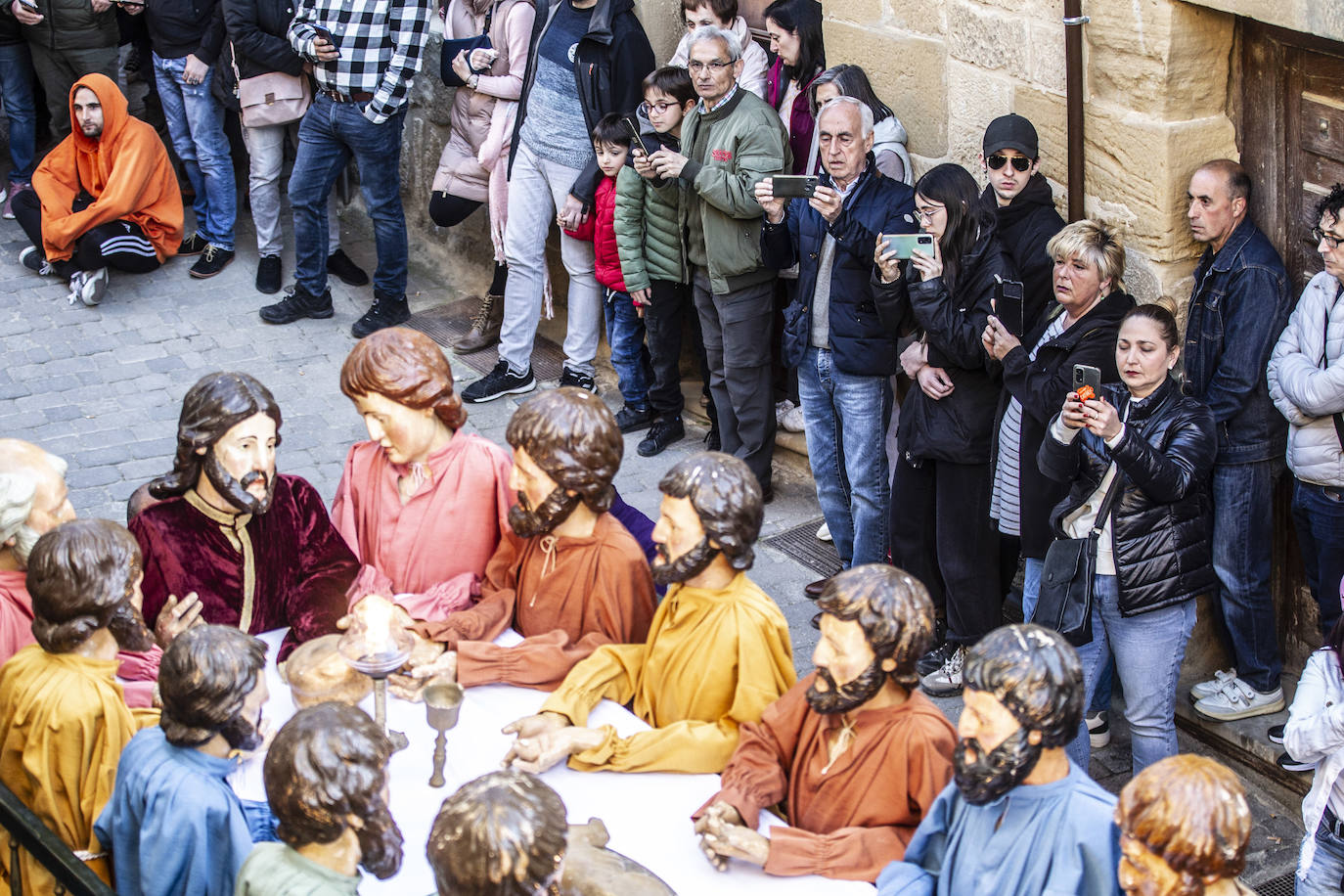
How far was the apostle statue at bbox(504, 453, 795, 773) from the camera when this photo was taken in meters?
3.99

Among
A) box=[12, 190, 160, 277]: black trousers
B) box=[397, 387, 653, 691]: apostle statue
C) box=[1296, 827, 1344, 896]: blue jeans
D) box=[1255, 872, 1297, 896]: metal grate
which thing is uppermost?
box=[397, 387, 653, 691]: apostle statue

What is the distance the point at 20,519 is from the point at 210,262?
5285 millimetres

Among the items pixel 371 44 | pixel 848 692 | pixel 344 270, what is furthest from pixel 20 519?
pixel 344 270

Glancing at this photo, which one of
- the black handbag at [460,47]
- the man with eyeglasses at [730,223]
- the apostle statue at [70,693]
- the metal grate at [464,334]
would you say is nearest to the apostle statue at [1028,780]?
the apostle statue at [70,693]

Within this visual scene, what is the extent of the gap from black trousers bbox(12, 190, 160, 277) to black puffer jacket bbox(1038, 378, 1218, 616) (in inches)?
240

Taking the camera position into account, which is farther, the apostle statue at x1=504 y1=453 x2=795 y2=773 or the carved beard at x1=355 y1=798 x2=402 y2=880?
the apostle statue at x1=504 y1=453 x2=795 y2=773

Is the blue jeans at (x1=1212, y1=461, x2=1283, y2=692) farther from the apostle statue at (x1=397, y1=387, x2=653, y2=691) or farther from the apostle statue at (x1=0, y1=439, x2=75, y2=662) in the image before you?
the apostle statue at (x1=0, y1=439, x2=75, y2=662)

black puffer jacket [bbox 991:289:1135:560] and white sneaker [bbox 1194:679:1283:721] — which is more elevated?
black puffer jacket [bbox 991:289:1135:560]

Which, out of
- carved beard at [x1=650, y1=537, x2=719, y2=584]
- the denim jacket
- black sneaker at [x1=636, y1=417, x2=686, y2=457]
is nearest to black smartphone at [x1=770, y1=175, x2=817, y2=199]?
the denim jacket

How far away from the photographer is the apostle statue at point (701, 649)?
3.99m

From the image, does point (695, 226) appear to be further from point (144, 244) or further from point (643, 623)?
point (144, 244)

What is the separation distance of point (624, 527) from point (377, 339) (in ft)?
2.92

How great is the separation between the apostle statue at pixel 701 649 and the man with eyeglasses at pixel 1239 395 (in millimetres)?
2000

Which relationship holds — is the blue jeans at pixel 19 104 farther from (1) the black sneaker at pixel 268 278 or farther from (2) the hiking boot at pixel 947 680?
(2) the hiking boot at pixel 947 680
